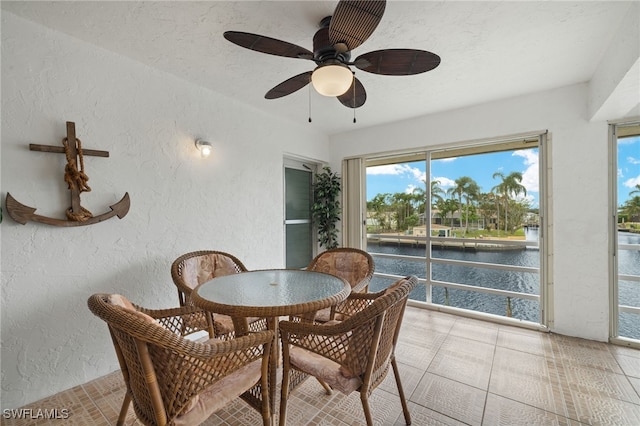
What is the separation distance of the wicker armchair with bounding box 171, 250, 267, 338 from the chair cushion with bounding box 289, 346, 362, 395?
0.64 meters

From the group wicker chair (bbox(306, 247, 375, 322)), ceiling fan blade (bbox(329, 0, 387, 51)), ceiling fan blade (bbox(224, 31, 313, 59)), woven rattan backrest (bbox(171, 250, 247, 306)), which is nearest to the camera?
ceiling fan blade (bbox(329, 0, 387, 51))

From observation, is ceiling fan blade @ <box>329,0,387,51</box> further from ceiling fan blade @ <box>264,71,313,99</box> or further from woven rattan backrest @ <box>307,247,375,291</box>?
woven rattan backrest @ <box>307,247,375,291</box>

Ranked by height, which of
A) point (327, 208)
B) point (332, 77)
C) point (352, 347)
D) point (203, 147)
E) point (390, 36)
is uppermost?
point (390, 36)

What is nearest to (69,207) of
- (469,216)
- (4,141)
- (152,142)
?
(4,141)

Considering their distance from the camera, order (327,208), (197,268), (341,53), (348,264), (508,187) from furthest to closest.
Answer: (327,208), (508,187), (348,264), (197,268), (341,53)

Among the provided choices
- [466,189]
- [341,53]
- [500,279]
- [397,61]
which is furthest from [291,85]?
[500,279]

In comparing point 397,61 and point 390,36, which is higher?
point 390,36

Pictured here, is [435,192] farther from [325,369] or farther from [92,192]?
[92,192]

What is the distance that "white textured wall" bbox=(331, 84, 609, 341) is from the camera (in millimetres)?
2633

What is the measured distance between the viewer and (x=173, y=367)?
1.08 metres

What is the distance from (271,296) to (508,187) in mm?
3148

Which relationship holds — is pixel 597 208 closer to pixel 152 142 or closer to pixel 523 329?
pixel 523 329

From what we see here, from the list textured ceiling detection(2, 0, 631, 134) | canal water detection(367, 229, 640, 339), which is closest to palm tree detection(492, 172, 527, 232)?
canal water detection(367, 229, 640, 339)

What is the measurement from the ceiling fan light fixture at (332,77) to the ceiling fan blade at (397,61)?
123 millimetres
